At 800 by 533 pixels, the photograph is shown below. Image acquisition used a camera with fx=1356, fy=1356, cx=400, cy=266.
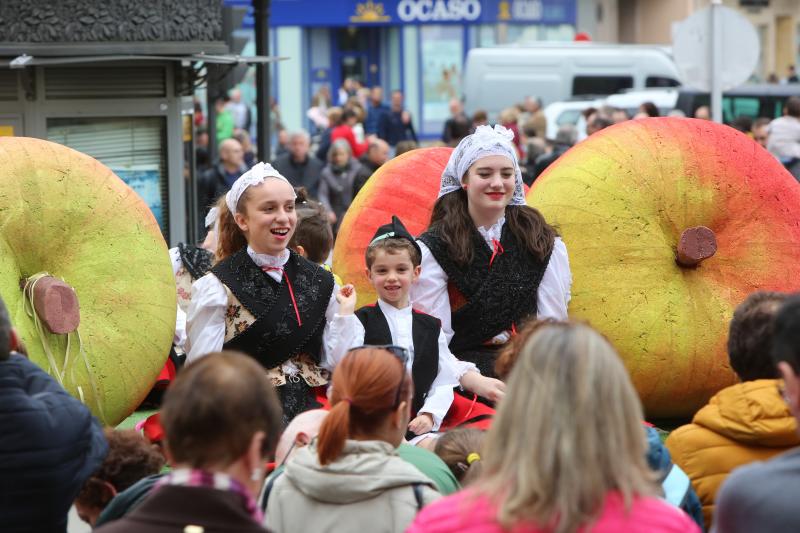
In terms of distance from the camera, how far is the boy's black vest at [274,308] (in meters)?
5.59

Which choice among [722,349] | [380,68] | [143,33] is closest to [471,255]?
[722,349]

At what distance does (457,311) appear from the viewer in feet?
20.2

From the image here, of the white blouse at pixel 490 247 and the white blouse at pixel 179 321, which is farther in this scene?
the white blouse at pixel 179 321

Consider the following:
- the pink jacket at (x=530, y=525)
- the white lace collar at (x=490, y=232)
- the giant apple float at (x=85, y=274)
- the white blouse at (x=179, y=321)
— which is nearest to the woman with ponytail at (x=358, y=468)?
the pink jacket at (x=530, y=525)

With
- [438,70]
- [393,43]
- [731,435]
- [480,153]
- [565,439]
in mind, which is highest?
[393,43]

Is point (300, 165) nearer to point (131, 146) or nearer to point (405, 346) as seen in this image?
point (131, 146)

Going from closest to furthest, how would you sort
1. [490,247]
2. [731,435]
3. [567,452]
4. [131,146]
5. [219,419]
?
[567,452] < [219,419] < [731,435] < [490,247] < [131,146]

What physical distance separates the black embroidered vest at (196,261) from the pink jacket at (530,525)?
4.49m

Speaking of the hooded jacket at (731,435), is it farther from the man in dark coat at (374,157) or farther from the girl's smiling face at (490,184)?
the man in dark coat at (374,157)

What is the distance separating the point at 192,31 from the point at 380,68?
26.7m

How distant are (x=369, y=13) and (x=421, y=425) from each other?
3012 centimetres

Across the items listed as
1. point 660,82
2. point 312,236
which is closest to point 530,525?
point 312,236

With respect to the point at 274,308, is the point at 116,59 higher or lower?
higher

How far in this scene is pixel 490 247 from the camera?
6.19m
